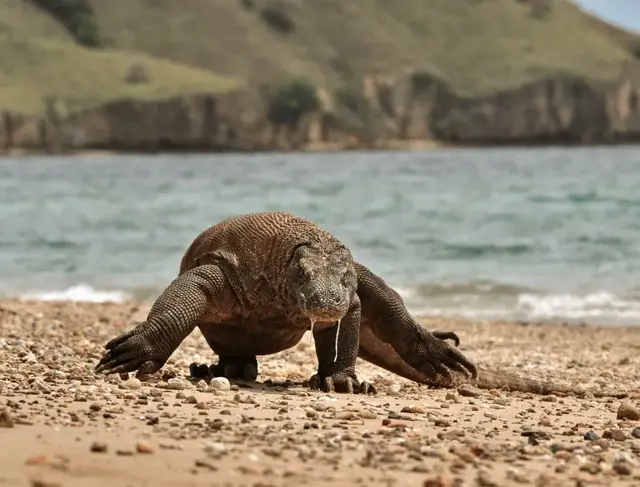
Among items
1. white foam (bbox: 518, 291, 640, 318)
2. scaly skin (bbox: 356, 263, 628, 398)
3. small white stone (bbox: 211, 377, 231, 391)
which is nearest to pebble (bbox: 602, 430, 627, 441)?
small white stone (bbox: 211, 377, 231, 391)

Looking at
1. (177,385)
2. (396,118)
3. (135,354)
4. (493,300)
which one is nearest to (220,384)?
(177,385)

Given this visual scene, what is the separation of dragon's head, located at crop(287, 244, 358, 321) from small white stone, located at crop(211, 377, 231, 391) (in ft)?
2.33

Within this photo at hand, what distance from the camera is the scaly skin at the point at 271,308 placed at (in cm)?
812

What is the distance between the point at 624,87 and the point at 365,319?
425 ft

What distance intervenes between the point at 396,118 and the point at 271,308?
12181 centimetres

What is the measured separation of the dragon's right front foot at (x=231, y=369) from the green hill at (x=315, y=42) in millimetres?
120647

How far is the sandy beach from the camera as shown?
17.0 feet

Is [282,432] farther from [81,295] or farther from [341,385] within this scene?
[81,295]

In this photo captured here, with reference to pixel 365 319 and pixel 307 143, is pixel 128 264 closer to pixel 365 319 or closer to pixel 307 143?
pixel 365 319

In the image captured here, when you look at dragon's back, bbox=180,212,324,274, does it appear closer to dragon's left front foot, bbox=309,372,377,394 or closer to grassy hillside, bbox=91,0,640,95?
dragon's left front foot, bbox=309,372,377,394

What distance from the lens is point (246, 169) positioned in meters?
78.2

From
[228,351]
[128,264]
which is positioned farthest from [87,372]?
[128,264]

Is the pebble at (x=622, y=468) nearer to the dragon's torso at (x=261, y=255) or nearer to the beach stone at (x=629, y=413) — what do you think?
the beach stone at (x=629, y=413)

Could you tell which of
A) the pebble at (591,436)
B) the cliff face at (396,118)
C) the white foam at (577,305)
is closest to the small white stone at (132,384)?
the pebble at (591,436)
